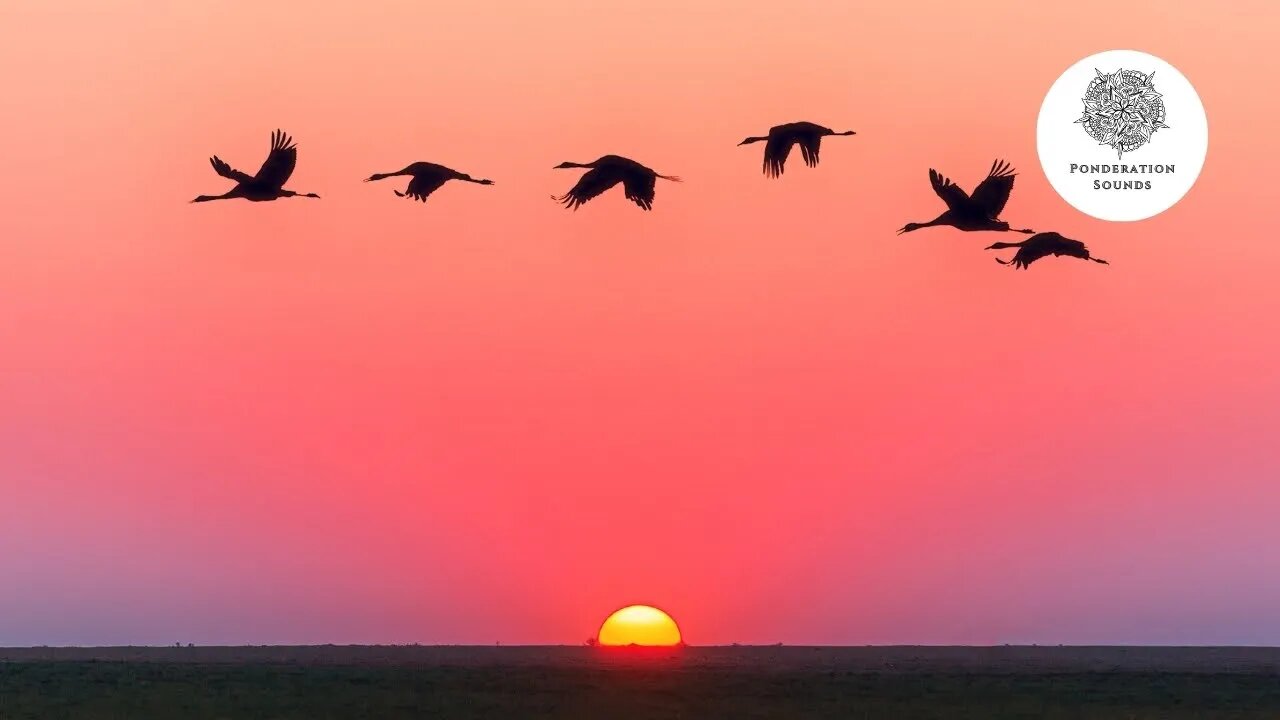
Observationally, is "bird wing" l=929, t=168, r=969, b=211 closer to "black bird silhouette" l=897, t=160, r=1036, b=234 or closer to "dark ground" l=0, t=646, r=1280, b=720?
"black bird silhouette" l=897, t=160, r=1036, b=234

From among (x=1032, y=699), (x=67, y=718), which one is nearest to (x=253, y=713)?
(x=67, y=718)

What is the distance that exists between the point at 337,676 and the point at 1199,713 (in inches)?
1910

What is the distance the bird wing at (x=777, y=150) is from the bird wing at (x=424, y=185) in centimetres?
557

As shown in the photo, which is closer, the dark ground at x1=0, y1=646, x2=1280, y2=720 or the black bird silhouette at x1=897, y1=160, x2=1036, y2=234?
the black bird silhouette at x1=897, y1=160, x2=1036, y2=234

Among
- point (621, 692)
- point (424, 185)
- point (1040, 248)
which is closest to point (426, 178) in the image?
point (424, 185)

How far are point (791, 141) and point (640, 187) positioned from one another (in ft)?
9.78

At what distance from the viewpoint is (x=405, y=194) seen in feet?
115

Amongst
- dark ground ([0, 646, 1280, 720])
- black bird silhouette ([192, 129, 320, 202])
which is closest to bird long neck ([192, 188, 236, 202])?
black bird silhouette ([192, 129, 320, 202])

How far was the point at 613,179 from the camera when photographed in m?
34.2

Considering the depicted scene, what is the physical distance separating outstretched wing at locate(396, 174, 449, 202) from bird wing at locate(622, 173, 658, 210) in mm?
3577

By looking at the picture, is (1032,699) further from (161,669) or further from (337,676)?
(161,669)

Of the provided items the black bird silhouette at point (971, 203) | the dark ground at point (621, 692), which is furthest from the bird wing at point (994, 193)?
the dark ground at point (621, 692)

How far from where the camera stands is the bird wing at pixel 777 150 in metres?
34.1

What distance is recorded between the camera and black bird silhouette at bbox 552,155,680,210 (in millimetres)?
33688
